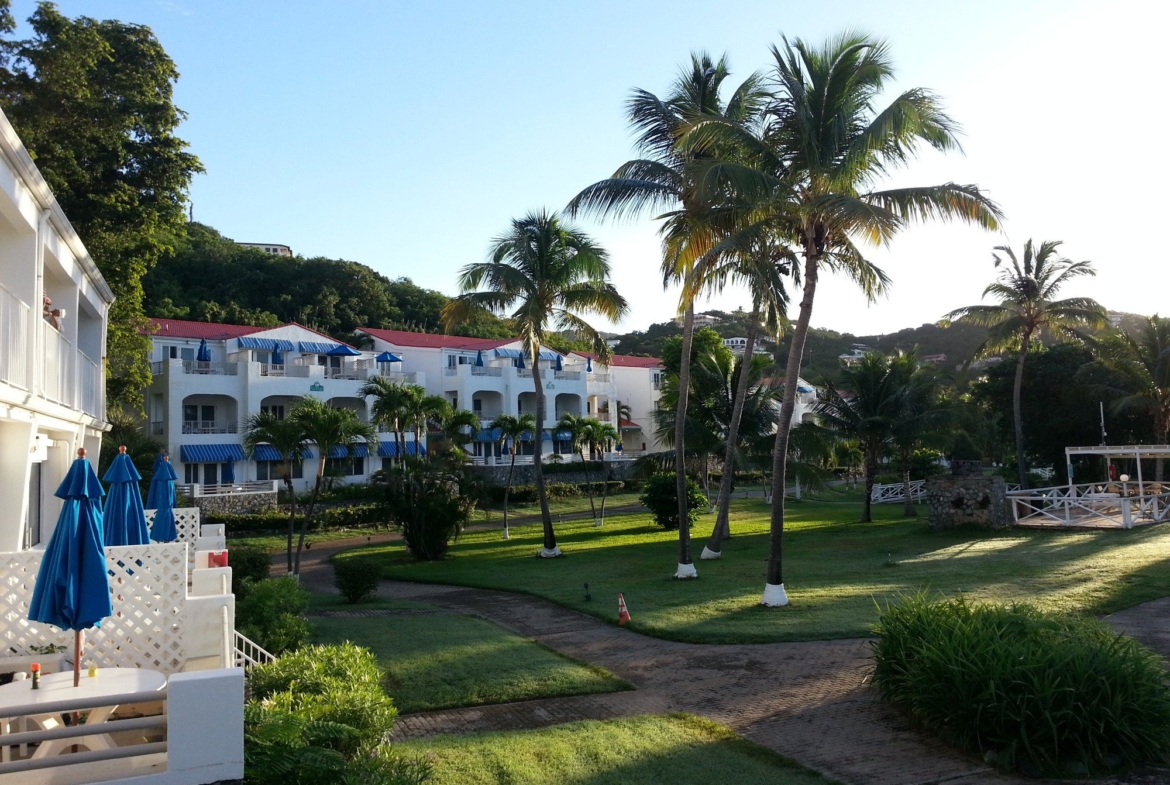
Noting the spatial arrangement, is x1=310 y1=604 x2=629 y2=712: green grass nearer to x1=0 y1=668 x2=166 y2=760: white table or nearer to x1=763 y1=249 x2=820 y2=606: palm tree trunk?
x1=0 y1=668 x2=166 y2=760: white table

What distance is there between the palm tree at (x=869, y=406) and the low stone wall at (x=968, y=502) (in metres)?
5.12

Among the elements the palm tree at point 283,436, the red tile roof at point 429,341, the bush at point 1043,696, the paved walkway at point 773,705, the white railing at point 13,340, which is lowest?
the paved walkway at point 773,705

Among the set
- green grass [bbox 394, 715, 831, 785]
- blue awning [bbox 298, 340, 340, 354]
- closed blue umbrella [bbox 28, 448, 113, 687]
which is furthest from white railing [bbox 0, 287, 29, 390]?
blue awning [bbox 298, 340, 340, 354]

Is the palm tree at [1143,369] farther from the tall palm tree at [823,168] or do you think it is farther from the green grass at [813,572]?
the tall palm tree at [823,168]

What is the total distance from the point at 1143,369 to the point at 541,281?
24.0m

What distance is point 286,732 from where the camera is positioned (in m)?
5.34

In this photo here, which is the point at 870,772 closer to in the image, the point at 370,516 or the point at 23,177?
the point at 23,177

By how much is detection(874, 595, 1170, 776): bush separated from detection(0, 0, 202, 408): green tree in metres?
24.1

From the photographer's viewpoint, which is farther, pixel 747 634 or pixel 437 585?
pixel 437 585

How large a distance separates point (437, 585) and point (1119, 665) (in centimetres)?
1640

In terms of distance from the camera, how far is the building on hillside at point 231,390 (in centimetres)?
3750

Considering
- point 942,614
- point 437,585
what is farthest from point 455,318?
point 942,614

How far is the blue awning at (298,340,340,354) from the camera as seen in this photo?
139ft

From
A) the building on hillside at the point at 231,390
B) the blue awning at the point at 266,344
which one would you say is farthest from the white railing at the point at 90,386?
the blue awning at the point at 266,344
